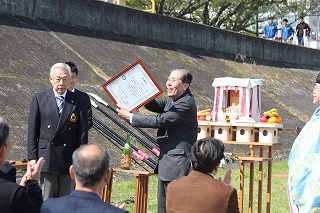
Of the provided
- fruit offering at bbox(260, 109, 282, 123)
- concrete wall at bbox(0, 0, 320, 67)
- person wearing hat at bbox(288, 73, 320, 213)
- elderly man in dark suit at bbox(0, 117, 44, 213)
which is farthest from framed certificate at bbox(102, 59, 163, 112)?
concrete wall at bbox(0, 0, 320, 67)

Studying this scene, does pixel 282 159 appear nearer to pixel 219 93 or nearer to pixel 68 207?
pixel 219 93

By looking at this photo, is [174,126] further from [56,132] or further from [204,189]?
[204,189]

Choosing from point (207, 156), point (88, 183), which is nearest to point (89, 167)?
point (88, 183)

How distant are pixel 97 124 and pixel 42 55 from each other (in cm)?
495

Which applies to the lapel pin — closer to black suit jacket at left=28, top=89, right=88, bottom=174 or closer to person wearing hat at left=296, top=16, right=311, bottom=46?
black suit jacket at left=28, top=89, right=88, bottom=174

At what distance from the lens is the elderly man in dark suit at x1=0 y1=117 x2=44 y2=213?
4.46 meters

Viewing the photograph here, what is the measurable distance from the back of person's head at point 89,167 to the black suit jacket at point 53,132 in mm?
3052

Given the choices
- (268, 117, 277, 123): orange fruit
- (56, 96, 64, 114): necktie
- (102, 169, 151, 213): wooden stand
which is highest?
(56, 96, 64, 114): necktie

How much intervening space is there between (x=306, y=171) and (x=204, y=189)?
1030 mm

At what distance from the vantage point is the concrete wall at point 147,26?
17284 millimetres

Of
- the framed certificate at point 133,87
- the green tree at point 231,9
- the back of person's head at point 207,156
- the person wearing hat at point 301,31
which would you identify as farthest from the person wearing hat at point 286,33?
the back of person's head at point 207,156

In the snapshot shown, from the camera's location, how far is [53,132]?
284 inches

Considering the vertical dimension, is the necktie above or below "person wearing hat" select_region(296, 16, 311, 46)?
below

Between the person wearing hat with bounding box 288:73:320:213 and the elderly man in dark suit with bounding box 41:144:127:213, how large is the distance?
206 centimetres
